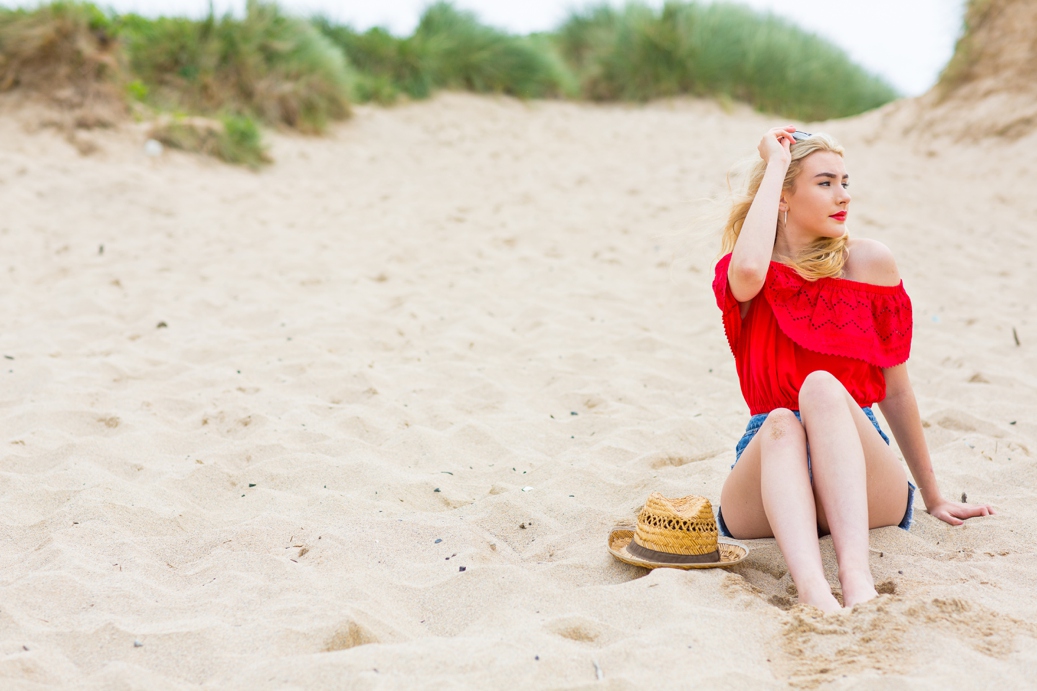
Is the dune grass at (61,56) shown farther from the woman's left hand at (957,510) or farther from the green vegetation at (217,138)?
the woman's left hand at (957,510)

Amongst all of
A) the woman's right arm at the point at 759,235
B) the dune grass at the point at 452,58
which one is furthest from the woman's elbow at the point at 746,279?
the dune grass at the point at 452,58

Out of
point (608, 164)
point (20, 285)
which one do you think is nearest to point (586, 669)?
point (20, 285)

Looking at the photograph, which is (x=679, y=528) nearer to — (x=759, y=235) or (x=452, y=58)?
(x=759, y=235)

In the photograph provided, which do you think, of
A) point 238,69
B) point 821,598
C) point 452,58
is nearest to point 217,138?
point 238,69

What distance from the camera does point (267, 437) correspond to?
126 inches

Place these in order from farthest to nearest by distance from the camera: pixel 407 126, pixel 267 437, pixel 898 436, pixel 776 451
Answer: pixel 407 126 < pixel 267 437 < pixel 898 436 < pixel 776 451

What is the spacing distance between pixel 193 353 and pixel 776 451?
2.82m

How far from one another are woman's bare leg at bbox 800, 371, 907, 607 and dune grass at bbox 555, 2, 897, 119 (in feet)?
33.9

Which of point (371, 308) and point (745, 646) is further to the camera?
point (371, 308)

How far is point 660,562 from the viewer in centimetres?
226

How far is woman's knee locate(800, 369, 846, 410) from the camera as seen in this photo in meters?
2.26

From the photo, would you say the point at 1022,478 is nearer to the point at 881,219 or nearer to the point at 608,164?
the point at 881,219

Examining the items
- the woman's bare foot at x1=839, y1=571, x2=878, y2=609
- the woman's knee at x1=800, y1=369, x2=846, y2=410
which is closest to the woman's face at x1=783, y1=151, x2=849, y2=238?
the woman's knee at x1=800, y1=369, x2=846, y2=410

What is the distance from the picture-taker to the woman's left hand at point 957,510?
2.60m
